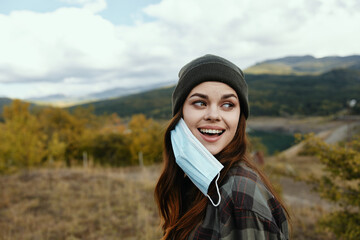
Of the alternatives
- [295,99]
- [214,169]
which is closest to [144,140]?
[214,169]

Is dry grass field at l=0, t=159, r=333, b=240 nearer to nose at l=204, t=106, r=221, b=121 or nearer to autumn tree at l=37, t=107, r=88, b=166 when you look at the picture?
nose at l=204, t=106, r=221, b=121

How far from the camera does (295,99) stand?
8644 cm

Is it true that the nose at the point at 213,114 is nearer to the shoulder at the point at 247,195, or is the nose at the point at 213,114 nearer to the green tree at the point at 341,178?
the shoulder at the point at 247,195

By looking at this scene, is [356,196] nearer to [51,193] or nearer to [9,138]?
[51,193]

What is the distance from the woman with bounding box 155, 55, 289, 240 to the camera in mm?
896

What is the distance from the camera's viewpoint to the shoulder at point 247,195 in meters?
0.89

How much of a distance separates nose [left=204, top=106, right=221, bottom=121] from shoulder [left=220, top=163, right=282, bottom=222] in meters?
0.28

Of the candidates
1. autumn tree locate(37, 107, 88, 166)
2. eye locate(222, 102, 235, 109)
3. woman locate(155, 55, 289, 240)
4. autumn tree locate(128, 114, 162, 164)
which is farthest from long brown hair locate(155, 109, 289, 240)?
autumn tree locate(37, 107, 88, 166)

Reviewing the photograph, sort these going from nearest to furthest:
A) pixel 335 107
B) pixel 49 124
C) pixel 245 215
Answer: pixel 245 215 → pixel 49 124 → pixel 335 107

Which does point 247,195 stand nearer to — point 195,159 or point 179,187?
point 195,159

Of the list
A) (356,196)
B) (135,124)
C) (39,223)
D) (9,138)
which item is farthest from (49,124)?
(356,196)

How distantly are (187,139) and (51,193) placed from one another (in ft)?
21.9

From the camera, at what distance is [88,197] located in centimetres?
624

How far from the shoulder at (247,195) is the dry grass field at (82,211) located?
3.43 metres
